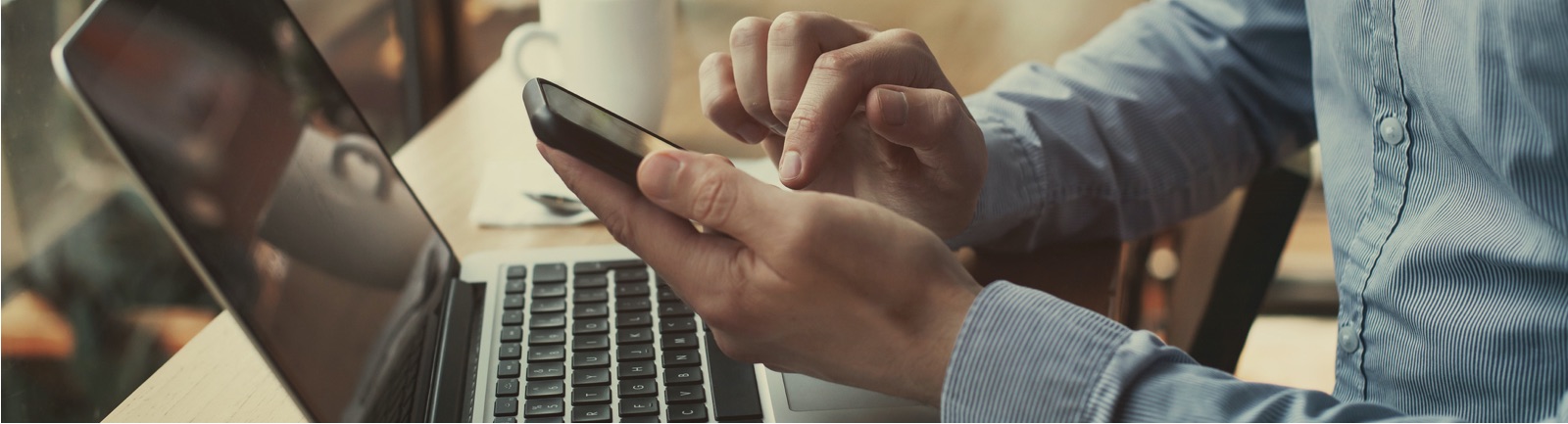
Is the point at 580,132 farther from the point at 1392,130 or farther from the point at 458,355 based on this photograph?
the point at 1392,130

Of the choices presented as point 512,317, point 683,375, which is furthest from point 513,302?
point 683,375

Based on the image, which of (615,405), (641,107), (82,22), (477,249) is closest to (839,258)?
(615,405)

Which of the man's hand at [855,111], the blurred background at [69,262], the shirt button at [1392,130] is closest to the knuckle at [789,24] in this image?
the man's hand at [855,111]

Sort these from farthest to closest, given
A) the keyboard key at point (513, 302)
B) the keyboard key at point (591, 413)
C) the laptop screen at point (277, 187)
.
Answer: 1. the keyboard key at point (513, 302)
2. the keyboard key at point (591, 413)
3. the laptop screen at point (277, 187)

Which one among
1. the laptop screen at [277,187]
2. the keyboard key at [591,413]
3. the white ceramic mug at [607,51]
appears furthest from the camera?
the white ceramic mug at [607,51]

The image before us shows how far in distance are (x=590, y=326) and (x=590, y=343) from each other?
0.06ft

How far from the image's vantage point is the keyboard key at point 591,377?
0.48m

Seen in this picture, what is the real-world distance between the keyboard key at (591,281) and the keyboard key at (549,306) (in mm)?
19

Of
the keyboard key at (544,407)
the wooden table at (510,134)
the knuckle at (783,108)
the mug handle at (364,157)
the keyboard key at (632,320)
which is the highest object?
the knuckle at (783,108)

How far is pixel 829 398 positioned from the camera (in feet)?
1.61

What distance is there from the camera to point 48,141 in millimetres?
583

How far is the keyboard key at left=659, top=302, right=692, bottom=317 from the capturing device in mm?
557

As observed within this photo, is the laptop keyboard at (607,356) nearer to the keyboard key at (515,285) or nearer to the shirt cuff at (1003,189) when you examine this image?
the keyboard key at (515,285)

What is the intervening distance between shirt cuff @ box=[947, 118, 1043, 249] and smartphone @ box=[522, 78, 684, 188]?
266mm
